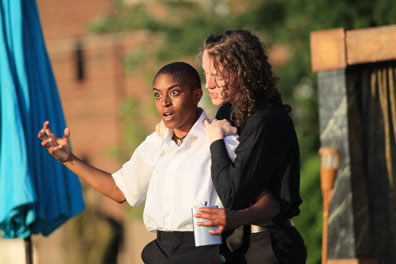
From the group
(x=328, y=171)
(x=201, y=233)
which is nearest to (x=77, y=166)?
(x=201, y=233)

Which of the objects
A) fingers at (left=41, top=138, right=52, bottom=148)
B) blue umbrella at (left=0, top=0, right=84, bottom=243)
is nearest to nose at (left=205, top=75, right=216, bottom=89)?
fingers at (left=41, top=138, right=52, bottom=148)

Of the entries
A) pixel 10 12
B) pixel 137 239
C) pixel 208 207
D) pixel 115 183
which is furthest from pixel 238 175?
pixel 137 239

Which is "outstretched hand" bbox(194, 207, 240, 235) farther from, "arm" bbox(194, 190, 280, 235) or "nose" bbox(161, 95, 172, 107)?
"nose" bbox(161, 95, 172, 107)

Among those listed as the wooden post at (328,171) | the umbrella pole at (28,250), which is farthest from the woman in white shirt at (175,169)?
the umbrella pole at (28,250)

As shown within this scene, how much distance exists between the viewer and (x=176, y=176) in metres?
2.88

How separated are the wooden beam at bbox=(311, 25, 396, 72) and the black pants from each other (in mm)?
2499

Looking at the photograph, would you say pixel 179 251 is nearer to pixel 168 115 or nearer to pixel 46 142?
pixel 168 115

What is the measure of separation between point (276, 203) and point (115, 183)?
2.41 ft

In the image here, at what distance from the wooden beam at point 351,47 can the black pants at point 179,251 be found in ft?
8.20

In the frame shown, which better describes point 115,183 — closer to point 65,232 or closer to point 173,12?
point 65,232

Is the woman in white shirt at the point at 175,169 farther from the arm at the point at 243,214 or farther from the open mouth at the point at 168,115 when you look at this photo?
the arm at the point at 243,214

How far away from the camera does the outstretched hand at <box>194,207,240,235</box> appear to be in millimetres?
2721

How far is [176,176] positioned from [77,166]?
52cm

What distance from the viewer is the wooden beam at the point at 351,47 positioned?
4855mm
